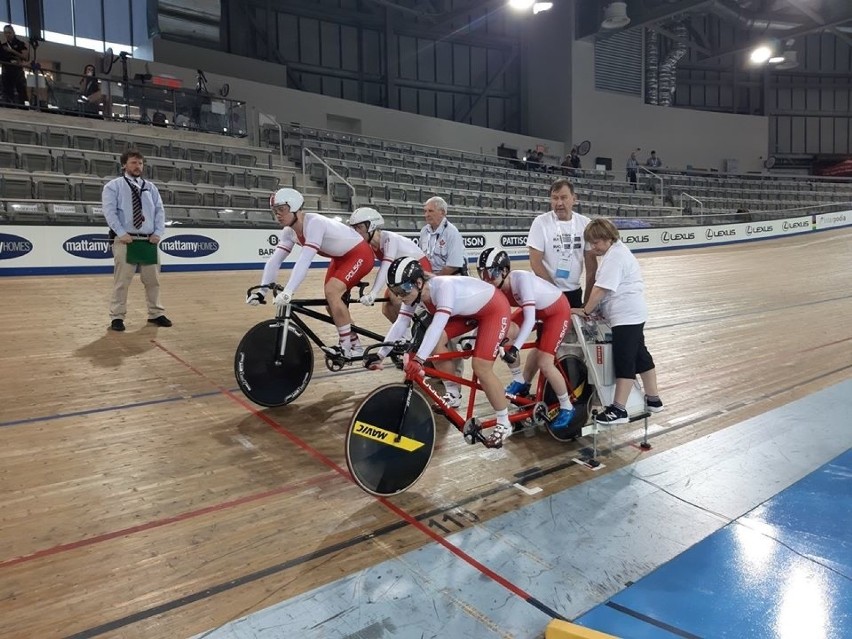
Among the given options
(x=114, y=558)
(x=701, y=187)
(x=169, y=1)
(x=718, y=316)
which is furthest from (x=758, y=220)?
(x=114, y=558)

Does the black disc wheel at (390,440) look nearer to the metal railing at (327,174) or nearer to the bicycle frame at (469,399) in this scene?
the bicycle frame at (469,399)

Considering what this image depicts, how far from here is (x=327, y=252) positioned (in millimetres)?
3869

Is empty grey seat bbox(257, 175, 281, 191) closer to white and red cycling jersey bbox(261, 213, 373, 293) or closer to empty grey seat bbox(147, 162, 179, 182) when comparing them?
empty grey seat bbox(147, 162, 179, 182)

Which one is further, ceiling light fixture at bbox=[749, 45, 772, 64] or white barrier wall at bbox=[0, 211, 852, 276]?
ceiling light fixture at bbox=[749, 45, 772, 64]

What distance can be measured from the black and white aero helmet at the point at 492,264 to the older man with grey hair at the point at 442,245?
131 centimetres

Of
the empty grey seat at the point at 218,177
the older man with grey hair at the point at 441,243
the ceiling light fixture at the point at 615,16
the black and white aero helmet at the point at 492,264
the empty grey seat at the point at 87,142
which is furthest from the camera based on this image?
the ceiling light fixture at the point at 615,16

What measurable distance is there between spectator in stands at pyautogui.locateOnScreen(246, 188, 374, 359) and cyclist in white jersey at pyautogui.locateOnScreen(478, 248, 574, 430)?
118 cm

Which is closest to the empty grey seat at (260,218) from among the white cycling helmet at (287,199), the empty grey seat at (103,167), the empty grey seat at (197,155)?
the empty grey seat at (197,155)

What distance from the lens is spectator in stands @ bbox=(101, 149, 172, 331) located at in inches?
203

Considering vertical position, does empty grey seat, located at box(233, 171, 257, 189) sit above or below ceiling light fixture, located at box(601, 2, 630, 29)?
below

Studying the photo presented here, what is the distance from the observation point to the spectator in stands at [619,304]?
3.03 metres

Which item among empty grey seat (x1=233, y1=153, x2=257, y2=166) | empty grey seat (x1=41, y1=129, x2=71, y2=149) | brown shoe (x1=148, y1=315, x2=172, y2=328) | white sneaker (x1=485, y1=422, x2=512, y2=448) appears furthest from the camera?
empty grey seat (x1=233, y1=153, x2=257, y2=166)

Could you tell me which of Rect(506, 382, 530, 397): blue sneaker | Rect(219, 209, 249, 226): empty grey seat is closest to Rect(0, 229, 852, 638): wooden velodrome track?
Rect(506, 382, 530, 397): blue sneaker

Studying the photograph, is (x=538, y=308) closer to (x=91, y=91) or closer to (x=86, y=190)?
(x=86, y=190)
